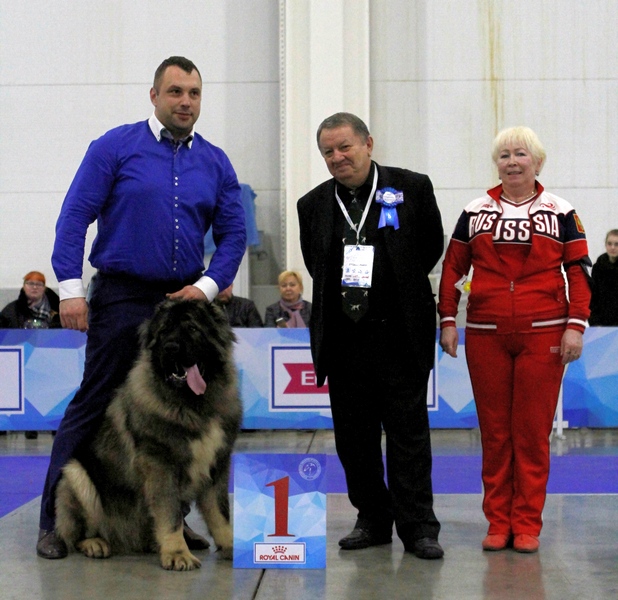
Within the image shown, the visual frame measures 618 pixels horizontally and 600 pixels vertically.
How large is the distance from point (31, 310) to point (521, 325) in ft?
19.6

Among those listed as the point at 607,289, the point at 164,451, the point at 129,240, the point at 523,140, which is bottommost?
the point at 164,451

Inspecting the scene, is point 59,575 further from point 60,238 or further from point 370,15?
point 370,15

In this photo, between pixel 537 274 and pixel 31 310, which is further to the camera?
pixel 31 310

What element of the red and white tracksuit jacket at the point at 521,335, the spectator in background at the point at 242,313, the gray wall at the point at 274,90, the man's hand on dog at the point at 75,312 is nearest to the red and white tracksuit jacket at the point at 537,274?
the red and white tracksuit jacket at the point at 521,335

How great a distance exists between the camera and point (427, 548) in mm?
3699

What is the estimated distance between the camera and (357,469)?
3.96m

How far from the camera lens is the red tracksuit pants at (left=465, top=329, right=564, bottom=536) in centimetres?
385

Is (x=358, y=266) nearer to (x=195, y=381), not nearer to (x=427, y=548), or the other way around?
(x=195, y=381)

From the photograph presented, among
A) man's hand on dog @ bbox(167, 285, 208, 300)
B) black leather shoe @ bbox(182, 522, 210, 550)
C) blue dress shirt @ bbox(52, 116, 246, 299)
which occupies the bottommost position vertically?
black leather shoe @ bbox(182, 522, 210, 550)

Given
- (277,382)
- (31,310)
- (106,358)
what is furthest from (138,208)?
(31,310)

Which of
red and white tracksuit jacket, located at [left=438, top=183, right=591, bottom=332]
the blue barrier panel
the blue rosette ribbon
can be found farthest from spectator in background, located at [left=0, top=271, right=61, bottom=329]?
red and white tracksuit jacket, located at [left=438, top=183, right=591, bottom=332]

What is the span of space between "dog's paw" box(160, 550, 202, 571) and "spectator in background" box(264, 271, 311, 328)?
4958mm

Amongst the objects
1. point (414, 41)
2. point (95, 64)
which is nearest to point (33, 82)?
point (95, 64)

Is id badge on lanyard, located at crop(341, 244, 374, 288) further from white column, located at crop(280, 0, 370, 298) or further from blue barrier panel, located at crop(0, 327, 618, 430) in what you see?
white column, located at crop(280, 0, 370, 298)
